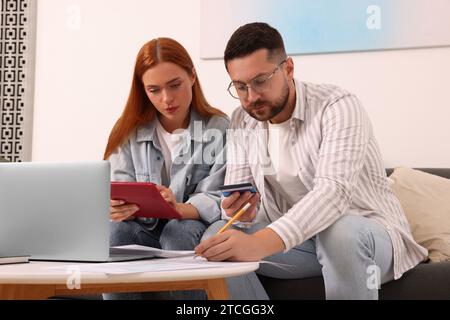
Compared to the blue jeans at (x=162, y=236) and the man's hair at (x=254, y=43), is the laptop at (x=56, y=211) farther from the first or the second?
the man's hair at (x=254, y=43)

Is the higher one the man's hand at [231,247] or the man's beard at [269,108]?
the man's beard at [269,108]

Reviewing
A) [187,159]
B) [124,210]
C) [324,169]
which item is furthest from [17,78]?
[324,169]

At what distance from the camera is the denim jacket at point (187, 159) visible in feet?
6.59

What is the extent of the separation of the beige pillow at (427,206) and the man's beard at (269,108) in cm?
64

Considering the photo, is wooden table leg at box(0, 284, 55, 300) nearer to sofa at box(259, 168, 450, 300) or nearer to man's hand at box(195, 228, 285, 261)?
man's hand at box(195, 228, 285, 261)

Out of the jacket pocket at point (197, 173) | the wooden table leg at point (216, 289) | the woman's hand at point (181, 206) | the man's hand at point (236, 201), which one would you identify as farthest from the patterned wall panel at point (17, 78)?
the wooden table leg at point (216, 289)

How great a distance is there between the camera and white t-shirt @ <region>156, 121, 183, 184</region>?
2.07m

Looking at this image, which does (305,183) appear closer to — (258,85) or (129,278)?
(258,85)

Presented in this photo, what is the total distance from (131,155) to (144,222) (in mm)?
293

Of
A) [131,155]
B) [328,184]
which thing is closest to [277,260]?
[328,184]

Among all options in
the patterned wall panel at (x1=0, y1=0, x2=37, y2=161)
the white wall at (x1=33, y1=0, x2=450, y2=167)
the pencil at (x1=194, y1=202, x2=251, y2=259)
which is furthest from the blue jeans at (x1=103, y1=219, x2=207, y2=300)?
the patterned wall panel at (x1=0, y1=0, x2=37, y2=161)

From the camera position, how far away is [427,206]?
2.09 metres

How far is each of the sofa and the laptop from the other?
0.48 m

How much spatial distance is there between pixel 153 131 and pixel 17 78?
3.73 ft
